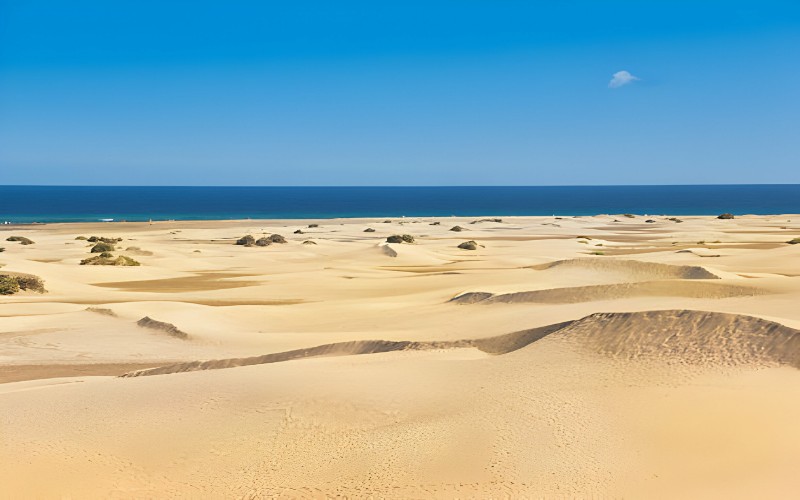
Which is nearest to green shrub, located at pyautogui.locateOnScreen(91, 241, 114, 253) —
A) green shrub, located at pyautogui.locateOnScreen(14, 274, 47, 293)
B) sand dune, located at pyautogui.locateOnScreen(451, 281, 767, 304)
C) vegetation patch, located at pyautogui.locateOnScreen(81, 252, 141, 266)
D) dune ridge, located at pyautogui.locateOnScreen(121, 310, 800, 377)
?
vegetation patch, located at pyautogui.locateOnScreen(81, 252, 141, 266)

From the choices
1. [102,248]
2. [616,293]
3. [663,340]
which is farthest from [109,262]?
[663,340]

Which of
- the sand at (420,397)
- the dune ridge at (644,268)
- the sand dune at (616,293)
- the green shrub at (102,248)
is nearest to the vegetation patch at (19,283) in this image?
the sand at (420,397)

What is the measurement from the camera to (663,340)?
10.6 m

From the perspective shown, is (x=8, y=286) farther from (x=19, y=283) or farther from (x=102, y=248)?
(x=102, y=248)

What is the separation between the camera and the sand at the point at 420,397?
23.1 feet

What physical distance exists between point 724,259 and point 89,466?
86.9ft

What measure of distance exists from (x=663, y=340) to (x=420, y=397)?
3827mm

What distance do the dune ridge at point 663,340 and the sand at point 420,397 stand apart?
0.12 ft

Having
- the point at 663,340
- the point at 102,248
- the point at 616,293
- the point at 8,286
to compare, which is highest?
the point at 663,340

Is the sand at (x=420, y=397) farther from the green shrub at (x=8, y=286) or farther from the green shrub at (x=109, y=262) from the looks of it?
the green shrub at (x=109, y=262)

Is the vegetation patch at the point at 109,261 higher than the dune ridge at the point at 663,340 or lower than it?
lower

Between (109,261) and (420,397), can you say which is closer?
(420,397)

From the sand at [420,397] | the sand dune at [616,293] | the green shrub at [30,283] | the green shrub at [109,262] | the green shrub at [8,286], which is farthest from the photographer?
the green shrub at [109,262]

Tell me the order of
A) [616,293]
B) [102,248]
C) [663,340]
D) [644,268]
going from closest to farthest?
[663,340], [616,293], [644,268], [102,248]
